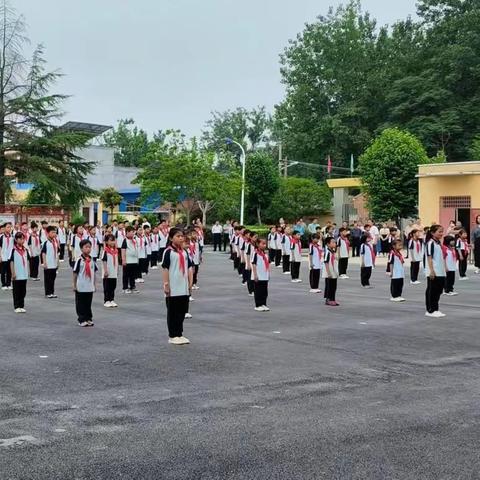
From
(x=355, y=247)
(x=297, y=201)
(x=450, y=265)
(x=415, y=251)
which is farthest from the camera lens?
(x=297, y=201)

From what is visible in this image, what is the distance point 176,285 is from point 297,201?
40120 millimetres

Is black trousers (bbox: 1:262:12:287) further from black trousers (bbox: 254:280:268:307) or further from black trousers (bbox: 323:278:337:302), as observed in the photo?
black trousers (bbox: 323:278:337:302)

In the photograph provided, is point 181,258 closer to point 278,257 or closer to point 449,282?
point 449,282

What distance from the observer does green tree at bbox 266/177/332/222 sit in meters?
49.2

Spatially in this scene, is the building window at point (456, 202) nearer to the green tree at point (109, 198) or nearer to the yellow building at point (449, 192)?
the yellow building at point (449, 192)

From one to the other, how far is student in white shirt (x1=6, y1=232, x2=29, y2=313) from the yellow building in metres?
24.8

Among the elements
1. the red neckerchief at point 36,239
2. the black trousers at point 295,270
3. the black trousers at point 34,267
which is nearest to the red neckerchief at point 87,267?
the black trousers at point 34,267

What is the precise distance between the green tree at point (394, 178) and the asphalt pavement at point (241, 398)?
27.7 m

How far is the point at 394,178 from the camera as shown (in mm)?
40406

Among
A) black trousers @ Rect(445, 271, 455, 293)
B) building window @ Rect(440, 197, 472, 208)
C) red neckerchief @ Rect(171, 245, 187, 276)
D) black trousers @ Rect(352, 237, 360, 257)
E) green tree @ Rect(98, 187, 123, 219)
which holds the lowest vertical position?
black trousers @ Rect(445, 271, 455, 293)

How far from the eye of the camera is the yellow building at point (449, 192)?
34.5 m

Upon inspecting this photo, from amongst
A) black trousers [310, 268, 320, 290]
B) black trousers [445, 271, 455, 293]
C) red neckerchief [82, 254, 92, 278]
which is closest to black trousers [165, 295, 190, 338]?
red neckerchief [82, 254, 92, 278]

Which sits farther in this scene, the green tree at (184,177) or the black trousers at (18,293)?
the green tree at (184,177)

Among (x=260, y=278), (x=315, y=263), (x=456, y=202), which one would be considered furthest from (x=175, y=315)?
(x=456, y=202)
